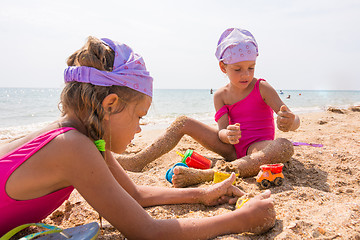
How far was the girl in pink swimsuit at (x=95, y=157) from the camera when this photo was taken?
1519 millimetres

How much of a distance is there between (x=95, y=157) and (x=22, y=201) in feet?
1.62

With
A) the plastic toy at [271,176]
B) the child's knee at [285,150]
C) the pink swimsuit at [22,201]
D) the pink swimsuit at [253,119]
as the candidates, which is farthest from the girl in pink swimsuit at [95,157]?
the pink swimsuit at [253,119]

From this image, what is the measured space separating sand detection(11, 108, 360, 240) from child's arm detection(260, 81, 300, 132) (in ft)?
1.35

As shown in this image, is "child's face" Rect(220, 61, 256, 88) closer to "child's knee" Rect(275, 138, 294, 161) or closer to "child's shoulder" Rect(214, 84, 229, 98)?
"child's shoulder" Rect(214, 84, 229, 98)

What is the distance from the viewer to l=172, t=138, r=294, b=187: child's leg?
2.76 m

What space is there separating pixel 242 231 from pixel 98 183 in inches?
36.6

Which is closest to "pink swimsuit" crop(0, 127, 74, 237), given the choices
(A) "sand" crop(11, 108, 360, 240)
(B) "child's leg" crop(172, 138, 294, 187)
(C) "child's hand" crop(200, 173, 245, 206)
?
(A) "sand" crop(11, 108, 360, 240)

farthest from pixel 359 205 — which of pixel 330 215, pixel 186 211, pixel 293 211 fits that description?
pixel 186 211

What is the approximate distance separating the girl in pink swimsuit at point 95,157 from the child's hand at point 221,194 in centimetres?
40

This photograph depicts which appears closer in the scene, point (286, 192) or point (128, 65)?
point (128, 65)

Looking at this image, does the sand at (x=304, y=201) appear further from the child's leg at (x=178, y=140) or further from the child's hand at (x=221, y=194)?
the child's leg at (x=178, y=140)

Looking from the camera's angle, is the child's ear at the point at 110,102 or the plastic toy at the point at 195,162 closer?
the child's ear at the point at 110,102

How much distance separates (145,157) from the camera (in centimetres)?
354

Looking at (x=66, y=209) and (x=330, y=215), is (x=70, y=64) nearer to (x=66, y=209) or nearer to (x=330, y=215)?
(x=66, y=209)
